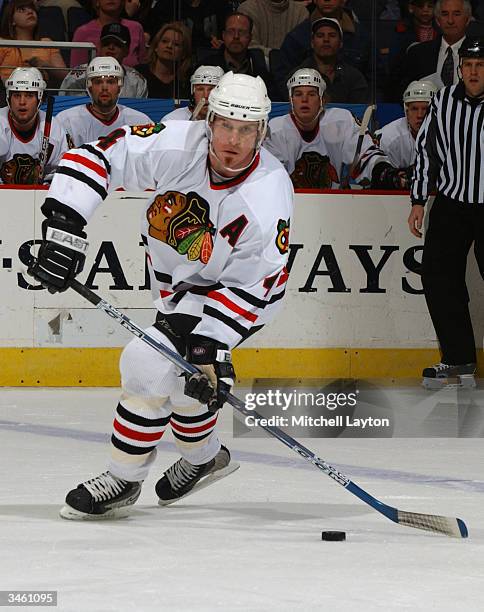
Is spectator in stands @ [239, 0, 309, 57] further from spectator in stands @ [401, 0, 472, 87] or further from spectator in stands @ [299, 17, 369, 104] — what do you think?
spectator in stands @ [401, 0, 472, 87]

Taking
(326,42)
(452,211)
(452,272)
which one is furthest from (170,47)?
(452,272)

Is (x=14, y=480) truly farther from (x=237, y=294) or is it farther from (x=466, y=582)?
(x=466, y=582)

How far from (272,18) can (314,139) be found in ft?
3.11

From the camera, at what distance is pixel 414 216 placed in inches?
225

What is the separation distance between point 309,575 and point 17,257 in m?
3.38

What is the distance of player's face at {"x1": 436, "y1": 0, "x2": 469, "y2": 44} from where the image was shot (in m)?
6.90

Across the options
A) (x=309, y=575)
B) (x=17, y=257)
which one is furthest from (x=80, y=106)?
(x=309, y=575)

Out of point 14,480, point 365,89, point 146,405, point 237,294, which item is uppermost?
point 365,89

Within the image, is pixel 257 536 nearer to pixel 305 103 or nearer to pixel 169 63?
pixel 305 103

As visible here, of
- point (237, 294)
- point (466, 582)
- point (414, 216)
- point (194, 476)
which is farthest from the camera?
point (414, 216)

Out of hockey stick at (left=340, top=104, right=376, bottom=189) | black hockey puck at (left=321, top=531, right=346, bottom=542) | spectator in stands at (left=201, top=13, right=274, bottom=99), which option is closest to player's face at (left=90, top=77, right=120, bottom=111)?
spectator in stands at (left=201, top=13, right=274, bottom=99)

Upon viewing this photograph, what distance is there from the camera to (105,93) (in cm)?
639

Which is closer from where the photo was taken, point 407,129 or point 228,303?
point 228,303

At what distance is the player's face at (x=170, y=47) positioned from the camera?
6.80 meters
